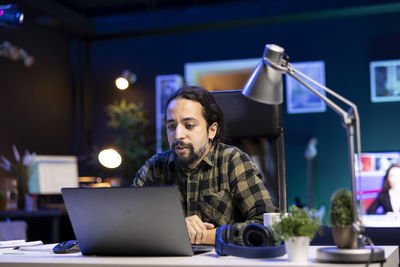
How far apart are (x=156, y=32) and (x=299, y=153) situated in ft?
7.12

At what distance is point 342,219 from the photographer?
4.02 ft

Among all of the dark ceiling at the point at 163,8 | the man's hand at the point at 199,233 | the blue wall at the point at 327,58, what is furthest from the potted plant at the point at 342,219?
the dark ceiling at the point at 163,8

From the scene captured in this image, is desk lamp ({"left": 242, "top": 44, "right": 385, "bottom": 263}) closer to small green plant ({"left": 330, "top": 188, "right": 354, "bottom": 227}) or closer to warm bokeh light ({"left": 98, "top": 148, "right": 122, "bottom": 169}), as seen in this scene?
small green plant ({"left": 330, "top": 188, "right": 354, "bottom": 227})

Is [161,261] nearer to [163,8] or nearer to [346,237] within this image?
[346,237]

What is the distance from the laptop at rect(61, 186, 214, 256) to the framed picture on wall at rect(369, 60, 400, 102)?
4.49m

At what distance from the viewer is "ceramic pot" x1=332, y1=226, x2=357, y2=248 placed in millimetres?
1191

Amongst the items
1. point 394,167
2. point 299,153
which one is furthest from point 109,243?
point 299,153

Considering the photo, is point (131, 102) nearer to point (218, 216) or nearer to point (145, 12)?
point (145, 12)

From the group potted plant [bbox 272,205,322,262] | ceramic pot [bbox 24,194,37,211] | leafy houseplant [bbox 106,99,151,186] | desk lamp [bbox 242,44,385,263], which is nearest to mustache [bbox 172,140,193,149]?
desk lamp [bbox 242,44,385,263]

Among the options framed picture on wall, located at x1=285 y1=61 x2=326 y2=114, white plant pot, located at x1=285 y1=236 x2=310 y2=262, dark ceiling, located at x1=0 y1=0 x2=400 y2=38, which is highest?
dark ceiling, located at x1=0 y1=0 x2=400 y2=38

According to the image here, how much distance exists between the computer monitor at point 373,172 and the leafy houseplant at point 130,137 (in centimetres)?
239

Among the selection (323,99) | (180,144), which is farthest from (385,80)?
(323,99)

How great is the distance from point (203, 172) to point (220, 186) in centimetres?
9

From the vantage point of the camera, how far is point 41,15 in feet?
17.9
